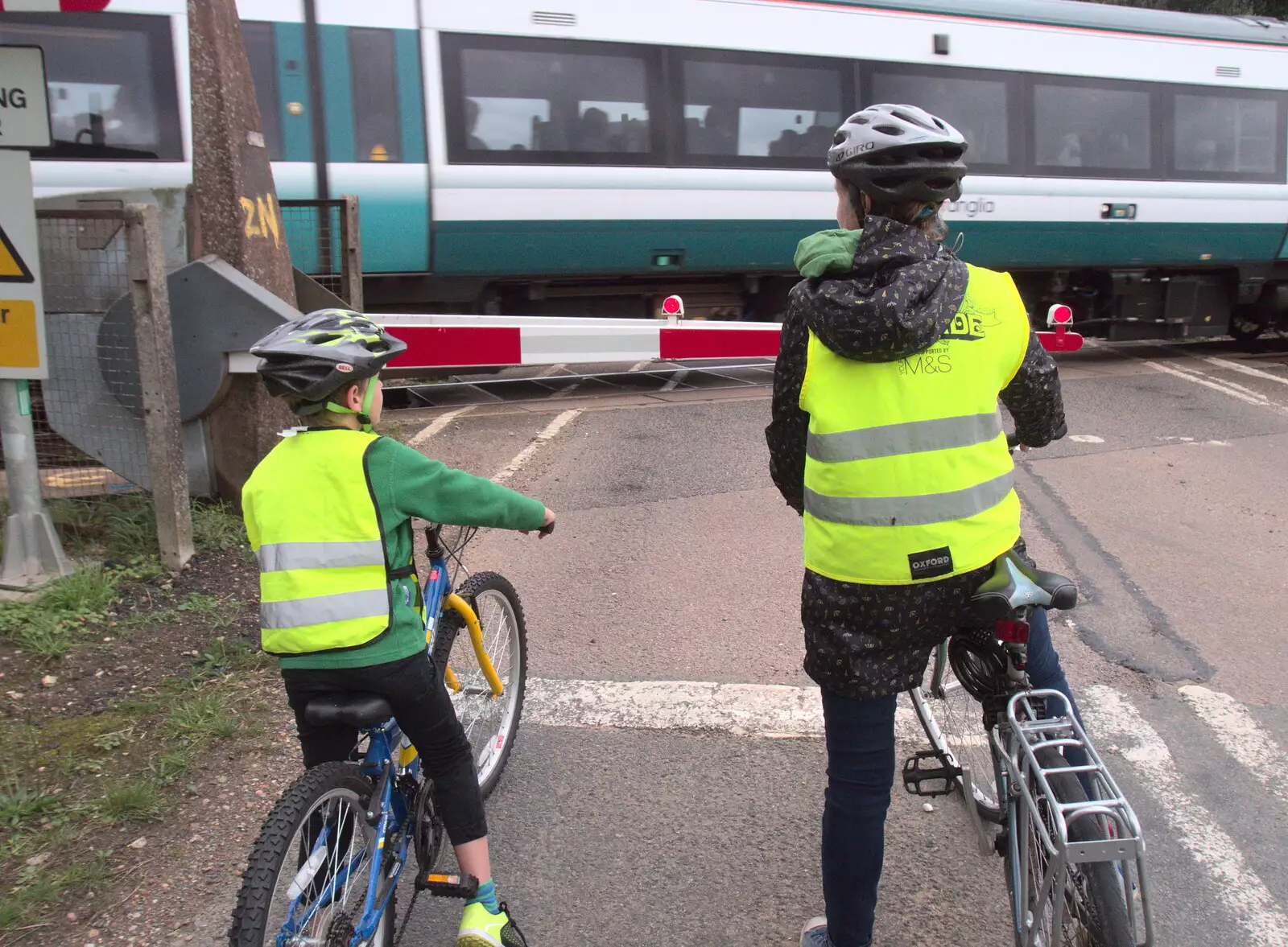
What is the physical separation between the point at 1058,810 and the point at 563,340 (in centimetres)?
736

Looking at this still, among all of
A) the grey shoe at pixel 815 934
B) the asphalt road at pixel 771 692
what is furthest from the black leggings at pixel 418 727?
the grey shoe at pixel 815 934

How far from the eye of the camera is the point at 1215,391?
9.88 meters

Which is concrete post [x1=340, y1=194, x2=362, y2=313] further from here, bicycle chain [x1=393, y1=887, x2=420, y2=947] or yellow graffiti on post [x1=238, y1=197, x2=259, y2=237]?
bicycle chain [x1=393, y1=887, x2=420, y2=947]

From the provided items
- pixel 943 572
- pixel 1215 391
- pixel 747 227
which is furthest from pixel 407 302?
pixel 943 572

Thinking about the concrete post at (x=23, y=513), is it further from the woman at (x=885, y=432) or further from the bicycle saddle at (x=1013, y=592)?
the bicycle saddle at (x=1013, y=592)

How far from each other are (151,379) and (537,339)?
14.5 feet

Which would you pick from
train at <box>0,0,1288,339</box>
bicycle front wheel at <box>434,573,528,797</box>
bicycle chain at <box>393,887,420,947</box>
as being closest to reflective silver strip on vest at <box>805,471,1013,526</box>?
bicycle front wheel at <box>434,573,528,797</box>

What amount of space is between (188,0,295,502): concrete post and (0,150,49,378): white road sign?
3.24ft

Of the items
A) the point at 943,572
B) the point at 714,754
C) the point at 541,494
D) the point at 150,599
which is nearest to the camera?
the point at 943,572

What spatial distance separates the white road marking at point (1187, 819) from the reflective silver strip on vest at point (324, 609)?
228cm

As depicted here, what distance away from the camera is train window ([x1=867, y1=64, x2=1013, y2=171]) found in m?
10.3

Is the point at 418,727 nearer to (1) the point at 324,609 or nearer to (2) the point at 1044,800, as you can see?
(1) the point at 324,609

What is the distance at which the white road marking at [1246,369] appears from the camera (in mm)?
10719

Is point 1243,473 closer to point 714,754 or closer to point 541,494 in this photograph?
point 541,494
